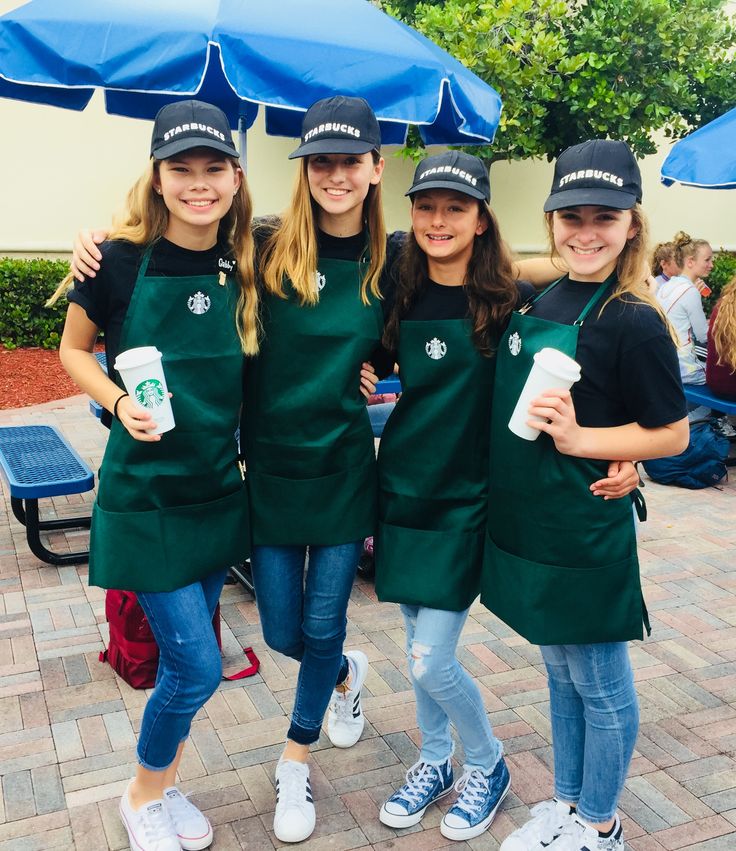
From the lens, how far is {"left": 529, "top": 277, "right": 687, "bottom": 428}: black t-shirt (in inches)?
80.7

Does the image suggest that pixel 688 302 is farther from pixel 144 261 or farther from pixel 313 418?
pixel 144 261

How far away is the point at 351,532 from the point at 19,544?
2.97 m

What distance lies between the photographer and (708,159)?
5832 mm

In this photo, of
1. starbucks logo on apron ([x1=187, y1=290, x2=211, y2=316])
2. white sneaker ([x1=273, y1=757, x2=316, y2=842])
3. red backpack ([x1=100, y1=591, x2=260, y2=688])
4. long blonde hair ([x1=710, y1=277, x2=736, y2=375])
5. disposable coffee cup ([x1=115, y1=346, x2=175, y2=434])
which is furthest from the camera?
long blonde hair ([x1=710, y1=277, x2=736, y2=375])

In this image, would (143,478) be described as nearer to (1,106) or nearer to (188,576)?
(188,576)

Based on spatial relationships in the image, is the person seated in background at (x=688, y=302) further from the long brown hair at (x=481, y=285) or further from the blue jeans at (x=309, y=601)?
the blue jeans at (x=309, y=601)

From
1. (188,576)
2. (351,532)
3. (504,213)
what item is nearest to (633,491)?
(351,532)

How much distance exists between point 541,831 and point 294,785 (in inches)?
30.0

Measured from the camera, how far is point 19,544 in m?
4.80

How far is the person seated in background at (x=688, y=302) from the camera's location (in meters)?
6.64

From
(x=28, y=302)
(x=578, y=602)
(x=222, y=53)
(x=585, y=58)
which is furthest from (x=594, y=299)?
(x=585, y=58)

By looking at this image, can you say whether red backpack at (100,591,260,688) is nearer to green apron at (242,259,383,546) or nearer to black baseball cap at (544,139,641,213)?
green apron at (242,259,383,546)

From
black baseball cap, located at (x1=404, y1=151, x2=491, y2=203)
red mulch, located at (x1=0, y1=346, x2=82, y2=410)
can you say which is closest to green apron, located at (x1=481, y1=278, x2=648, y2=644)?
black baseball cap, located at (x1=404, y1=151, x2=491, y2=203)

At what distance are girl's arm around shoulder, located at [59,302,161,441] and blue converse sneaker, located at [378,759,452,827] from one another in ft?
4.57
